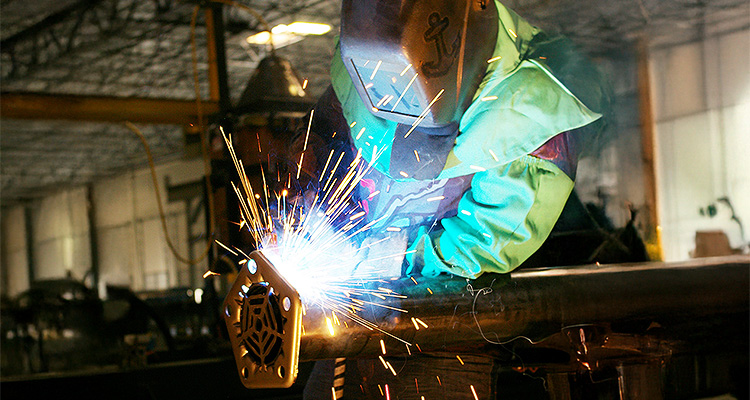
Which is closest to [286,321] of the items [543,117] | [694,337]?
[543,117]

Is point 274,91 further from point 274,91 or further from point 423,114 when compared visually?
point 423,114

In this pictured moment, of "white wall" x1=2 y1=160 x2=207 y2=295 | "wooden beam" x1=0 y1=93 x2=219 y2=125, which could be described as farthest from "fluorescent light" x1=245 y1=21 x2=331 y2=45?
"white wall" x1=2 y1=160 x2=207 y2=295

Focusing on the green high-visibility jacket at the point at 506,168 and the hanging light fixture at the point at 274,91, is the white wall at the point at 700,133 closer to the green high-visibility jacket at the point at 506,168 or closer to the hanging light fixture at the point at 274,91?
the hanging light fixture at the point at 274,91

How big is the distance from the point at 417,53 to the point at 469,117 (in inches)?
8.5

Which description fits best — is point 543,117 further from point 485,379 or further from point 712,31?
point 712,31

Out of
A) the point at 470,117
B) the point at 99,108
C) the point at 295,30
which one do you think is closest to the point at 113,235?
the point at 295,30

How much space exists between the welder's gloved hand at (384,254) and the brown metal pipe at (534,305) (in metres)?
0.12

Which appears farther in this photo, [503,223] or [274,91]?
[274,91]

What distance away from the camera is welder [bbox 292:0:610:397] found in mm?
1470

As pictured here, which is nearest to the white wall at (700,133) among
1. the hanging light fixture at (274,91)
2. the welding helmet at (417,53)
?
the hanging light fixture at (274,91)

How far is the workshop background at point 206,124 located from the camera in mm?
4047

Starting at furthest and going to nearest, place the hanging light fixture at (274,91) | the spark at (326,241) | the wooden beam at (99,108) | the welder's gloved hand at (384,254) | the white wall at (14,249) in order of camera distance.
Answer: the white wall at (14,249) → the wooden beam at (99,108) → the hanging light fixture at (274,91) → the welder's gloved hand at (384,254) → the spark at (326,241)

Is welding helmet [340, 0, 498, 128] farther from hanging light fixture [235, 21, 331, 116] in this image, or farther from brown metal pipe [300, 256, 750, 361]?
hanging light fixture [235, 21, 331, 116]

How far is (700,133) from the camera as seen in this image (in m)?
8.36
